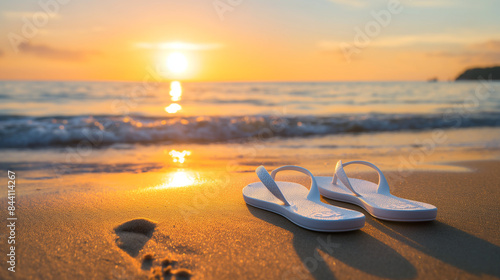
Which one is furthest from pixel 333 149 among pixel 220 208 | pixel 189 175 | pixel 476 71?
pixel 476 71

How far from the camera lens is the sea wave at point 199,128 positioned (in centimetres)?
710

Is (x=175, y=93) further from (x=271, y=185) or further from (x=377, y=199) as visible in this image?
(x=377, y=199)

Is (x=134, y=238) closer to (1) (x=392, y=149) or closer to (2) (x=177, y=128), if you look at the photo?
(1) (x=392, y=149)

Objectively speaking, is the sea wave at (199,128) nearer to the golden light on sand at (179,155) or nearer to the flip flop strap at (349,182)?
the golden light on sand at (179,155)

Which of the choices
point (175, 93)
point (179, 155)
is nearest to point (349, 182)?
point (179, 155)

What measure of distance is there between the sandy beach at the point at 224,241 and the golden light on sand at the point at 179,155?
78.0 inches

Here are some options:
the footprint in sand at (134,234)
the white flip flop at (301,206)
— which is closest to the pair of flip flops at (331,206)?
the white flip flop at (301,206)

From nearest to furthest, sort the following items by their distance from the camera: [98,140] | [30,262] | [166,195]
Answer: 1. [30,262]
2. [166,195]
3. [98,140]

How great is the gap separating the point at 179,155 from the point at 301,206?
11.4 feet

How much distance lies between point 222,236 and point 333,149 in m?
4.27

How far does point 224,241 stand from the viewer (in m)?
1.99

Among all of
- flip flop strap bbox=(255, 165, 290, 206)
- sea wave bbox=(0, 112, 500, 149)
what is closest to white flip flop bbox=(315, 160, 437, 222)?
flip flop strap bbox=(255, 165, 290, 206)

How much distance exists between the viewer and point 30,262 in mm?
1717

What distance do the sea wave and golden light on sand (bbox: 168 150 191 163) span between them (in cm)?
146
